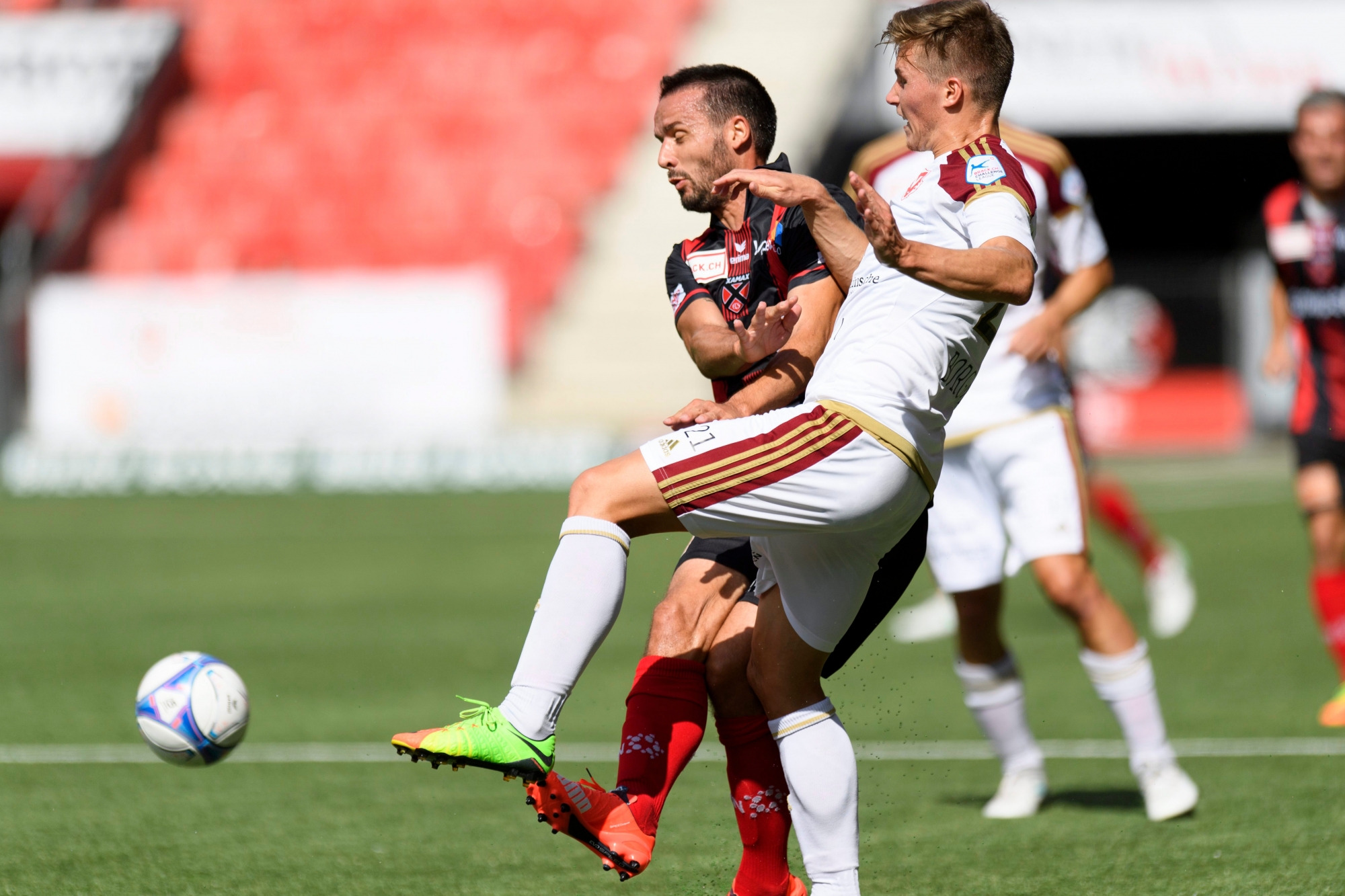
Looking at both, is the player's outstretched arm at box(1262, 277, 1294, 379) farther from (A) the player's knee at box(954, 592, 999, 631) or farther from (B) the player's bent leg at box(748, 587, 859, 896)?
(B) the player's bent leg at box(748, 587, 859, 896)

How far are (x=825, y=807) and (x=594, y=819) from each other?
20.6 inches

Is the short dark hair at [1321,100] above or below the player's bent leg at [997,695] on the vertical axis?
above

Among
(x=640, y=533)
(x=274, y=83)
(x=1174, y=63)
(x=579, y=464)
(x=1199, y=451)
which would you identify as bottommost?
(x=1199, y=451)

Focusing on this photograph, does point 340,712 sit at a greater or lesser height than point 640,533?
lesser

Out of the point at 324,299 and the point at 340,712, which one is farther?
the point at 324,299

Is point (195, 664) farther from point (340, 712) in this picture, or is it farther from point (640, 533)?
point (340, 712)

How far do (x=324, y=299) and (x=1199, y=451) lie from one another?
10.9 metres

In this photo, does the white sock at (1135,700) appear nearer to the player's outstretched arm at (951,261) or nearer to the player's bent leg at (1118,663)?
the player's bent leg at (1118,663)

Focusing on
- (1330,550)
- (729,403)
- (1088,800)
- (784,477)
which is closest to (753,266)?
(729,403)

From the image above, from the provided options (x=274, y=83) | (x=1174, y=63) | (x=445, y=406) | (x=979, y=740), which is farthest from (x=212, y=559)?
(x=1174, y=63)

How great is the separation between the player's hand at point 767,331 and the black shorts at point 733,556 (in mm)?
624

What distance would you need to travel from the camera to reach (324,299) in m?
18.2

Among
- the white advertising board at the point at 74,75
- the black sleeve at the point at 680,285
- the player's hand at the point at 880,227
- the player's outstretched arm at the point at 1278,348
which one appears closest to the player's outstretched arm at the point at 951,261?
the player's hand at the point at 880,227

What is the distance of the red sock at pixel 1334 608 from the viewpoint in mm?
7102
